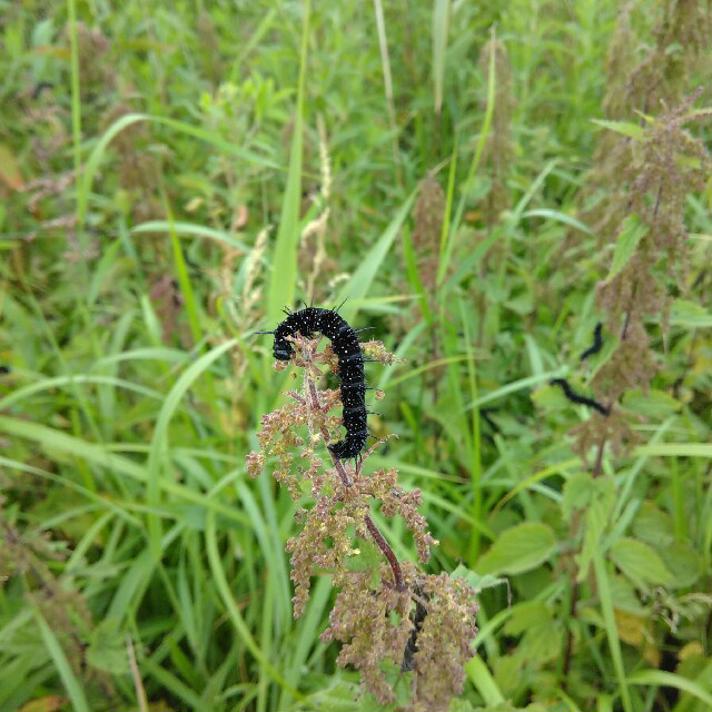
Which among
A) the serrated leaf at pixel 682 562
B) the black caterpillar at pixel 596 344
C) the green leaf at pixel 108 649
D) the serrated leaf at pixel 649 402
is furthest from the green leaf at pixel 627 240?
the green leaf at pixel 108 649

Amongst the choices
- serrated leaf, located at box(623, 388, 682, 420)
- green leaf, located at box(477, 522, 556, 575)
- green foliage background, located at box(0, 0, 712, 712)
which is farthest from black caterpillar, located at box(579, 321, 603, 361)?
green leaf, located at box(477, 522, 556, 575)

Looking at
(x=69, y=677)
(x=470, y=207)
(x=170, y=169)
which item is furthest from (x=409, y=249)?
(x=170, y=169)

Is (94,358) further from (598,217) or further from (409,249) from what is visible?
(598,217)

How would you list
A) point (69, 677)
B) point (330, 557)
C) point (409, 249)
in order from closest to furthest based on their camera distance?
1. point (330, 557)
2. point (69, 677)
3. point (409, 249)

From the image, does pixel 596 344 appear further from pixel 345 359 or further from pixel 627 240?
pixel 345 359

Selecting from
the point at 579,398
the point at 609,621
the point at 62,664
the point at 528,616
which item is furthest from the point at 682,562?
the point at 62,664

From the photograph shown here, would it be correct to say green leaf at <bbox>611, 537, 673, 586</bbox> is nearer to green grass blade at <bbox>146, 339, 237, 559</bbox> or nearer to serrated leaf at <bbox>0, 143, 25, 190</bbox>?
green grass blade at <bbox>146, 339, 237, 559</bbox>

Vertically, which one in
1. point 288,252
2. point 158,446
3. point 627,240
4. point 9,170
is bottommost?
point 158,446
